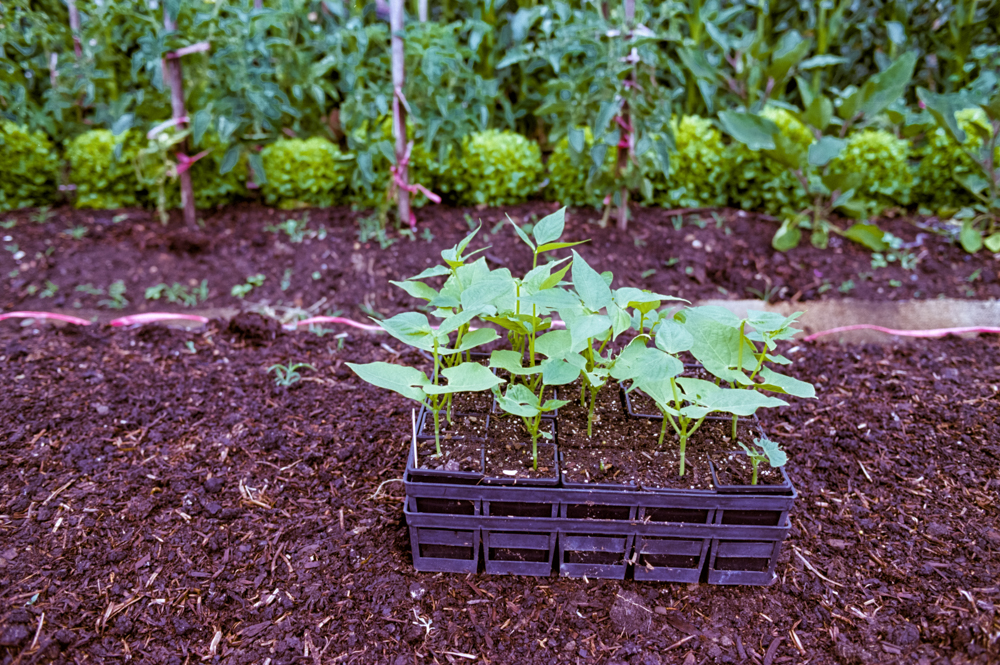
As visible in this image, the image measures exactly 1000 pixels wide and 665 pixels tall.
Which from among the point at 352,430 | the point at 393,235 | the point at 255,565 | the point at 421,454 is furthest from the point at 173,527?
the point at 393,235

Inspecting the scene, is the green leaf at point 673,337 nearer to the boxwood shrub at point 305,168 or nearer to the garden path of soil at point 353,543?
the garden path of soil at point 353,543

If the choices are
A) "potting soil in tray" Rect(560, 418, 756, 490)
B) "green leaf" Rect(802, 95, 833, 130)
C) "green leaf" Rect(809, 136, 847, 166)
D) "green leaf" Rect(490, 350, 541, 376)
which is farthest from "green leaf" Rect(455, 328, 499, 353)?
"green leaf" Rect(802, 95, 833, 130)

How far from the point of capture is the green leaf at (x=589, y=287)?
55.7 inches

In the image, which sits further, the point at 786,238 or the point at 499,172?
the point at 499,172

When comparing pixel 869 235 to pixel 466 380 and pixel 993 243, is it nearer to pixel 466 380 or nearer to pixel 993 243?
pixel 993 243

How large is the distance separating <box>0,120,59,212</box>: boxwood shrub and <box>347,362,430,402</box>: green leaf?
3525mm

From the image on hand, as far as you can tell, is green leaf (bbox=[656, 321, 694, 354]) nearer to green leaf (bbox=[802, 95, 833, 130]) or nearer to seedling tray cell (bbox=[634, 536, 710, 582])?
seedling tray cell (bbox=[634, 536, 710, 582])

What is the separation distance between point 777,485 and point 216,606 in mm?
1352

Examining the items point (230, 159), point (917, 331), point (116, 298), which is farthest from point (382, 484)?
point (917, 331)

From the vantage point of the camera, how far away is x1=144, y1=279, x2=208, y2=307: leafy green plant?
3.08 m

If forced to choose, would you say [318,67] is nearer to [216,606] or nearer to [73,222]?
[73,222]

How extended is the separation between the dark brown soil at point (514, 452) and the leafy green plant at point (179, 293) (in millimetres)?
2067

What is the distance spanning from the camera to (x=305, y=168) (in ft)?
11.9

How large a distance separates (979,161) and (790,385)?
2.96 metres
